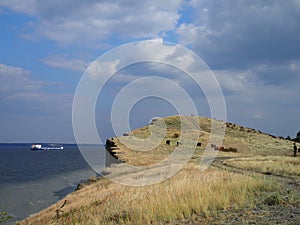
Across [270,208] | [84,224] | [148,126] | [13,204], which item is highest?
[148,126]

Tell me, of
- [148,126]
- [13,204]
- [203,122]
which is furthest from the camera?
[203,122]

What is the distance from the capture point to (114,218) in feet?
38.1

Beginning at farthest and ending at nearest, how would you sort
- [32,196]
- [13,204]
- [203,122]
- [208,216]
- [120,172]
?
[203,122] → [32,196] → [13,204] → [120,172] → [208,216]

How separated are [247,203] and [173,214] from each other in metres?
2.28

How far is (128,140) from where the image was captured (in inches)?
2398

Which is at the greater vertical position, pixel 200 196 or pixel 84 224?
pixel 200 196

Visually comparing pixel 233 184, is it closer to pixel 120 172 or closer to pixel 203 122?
pixel 120 172

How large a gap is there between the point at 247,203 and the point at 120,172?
67.0 ft

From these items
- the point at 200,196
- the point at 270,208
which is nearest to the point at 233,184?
the point at 200,196

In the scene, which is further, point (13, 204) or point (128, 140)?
point (128, 140)

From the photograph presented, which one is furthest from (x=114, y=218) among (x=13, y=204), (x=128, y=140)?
(x=128, y=140)

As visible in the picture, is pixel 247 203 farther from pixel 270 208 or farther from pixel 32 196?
pixel 32 196

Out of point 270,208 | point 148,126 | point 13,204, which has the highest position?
point 148,126

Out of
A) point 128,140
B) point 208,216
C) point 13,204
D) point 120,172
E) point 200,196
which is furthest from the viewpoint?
point 128,140
